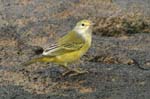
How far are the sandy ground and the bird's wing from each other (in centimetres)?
35

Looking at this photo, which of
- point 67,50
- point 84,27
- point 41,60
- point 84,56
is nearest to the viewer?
point 41,60

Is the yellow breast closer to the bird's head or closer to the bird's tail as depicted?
the bird's tail

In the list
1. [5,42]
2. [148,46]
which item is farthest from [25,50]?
[148,46]

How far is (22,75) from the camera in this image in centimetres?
812

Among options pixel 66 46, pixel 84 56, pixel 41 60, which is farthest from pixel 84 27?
pixel 41 60

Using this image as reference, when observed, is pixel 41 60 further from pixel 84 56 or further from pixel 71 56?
pixel 84 56

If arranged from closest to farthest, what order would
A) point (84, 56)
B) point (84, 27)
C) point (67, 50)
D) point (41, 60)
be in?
point (41, 60)
point (67, 50)
point (84, 27)
point (84, 56)

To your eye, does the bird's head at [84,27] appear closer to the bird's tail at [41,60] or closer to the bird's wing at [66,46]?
the bird's wing at [66,46]

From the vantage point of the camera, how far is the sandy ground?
7605 millimetres

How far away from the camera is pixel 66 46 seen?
819 cm

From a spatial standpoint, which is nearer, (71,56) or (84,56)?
(71,56)

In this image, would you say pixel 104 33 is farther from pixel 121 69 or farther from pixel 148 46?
pixel 121 69

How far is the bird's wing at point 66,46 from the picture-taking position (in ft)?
26.2

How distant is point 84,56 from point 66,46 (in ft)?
2.58
